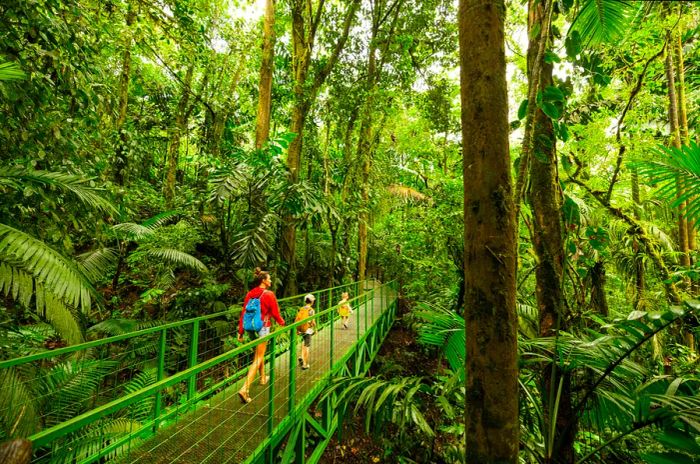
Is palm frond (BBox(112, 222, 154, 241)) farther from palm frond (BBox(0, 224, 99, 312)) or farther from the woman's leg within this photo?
the woman's leg

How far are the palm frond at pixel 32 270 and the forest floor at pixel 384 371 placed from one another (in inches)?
105

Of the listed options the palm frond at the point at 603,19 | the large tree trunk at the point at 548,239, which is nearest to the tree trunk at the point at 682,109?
the large tree trunk at the point at 548,239

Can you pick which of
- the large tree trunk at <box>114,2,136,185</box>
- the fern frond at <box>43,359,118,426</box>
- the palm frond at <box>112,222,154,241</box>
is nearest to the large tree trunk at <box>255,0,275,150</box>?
the large tree trunk at <box>114,2,136,185</box>

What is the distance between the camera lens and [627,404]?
176 centimetres

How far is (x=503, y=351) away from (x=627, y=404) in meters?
1.10

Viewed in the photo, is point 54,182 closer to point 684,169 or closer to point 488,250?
point 488,250

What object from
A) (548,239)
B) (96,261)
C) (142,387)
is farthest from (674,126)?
(96,261)

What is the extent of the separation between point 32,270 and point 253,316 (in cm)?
190

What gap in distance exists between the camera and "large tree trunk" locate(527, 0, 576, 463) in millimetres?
1986

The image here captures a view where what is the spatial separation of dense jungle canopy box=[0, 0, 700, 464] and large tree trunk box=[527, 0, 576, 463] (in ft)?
0.05

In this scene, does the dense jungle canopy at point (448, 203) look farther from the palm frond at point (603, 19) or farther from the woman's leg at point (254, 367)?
the woman's leg at point (254, 367)

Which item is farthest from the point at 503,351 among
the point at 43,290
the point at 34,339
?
the point at 34,339

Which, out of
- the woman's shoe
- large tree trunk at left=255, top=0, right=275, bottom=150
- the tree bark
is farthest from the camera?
the tree bark

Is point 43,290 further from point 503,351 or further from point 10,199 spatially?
point 503,351
